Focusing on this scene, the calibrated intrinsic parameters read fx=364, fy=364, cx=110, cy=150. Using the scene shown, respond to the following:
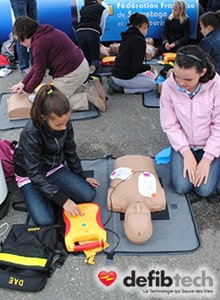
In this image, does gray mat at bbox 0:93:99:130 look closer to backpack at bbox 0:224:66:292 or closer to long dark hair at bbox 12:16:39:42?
long dark hair at bbox 12:16:39:42

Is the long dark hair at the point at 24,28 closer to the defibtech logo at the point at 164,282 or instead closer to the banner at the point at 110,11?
the banner at the point at 110,11

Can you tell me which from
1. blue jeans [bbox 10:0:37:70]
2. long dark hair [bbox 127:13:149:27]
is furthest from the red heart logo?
blue jeans [bbox 10:0:37:70]

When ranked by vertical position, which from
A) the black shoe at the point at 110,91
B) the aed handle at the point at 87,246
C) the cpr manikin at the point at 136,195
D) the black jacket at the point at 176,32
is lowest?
the black shoe at the point at 110,91

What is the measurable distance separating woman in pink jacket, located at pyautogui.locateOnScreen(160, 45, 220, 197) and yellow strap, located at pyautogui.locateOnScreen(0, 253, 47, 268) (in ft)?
3.66

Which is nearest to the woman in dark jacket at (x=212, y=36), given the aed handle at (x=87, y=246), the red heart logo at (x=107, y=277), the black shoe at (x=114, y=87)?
the black shoe at (x=114, y=87)

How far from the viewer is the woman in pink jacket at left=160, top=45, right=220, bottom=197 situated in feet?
8.05

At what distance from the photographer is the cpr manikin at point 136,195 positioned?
2254 mm

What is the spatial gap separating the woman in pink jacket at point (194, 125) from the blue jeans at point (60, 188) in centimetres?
67

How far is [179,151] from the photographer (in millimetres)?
2645

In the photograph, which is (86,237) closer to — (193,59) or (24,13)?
(193,59)

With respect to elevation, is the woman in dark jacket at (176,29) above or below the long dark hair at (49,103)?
below

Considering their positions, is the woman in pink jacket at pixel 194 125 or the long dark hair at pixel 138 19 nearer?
the woman in pink jacket at pixel 194 125

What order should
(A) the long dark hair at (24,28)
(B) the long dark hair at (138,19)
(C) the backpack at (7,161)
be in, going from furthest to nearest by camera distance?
(B) the long dark hair at (138,19)
(A) the long dark hair at (24,28)
(C) the backpack at (7,161)

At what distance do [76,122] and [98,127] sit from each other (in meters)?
0.26
